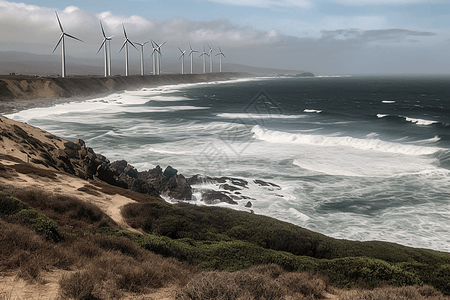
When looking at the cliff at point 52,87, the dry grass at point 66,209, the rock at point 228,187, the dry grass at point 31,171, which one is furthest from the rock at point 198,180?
the cliff at point 52,87

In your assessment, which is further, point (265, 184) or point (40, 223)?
point (265, 184)

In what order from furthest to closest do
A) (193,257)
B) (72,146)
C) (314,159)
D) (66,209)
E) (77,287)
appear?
(314,159), (72,146), (66,209), (193,257), (77,287)

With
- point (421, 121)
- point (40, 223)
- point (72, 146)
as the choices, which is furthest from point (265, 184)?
point (421, 121)

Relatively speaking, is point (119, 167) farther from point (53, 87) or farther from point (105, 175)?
point (53, 87)

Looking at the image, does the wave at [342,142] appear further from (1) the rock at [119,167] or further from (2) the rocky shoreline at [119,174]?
(1) the rock at [119,167]

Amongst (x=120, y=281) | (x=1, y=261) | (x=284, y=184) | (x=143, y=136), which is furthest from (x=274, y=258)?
(x=143, y=136)

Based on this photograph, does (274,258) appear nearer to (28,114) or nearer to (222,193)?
(222,193)
